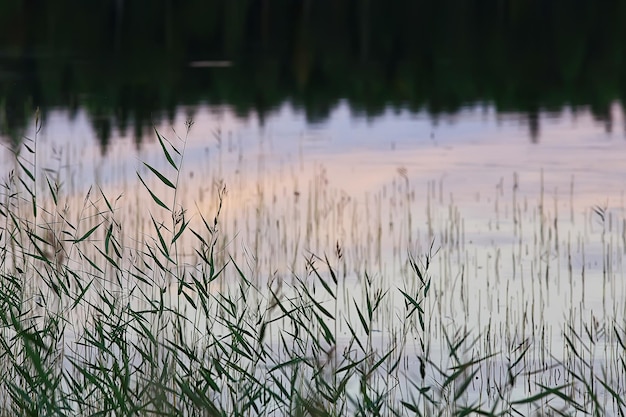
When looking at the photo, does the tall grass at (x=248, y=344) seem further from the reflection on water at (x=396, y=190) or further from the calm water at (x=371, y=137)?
the reflection on water at (x=396, y=190)

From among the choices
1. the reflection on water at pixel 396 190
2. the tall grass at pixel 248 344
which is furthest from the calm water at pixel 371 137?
the tall grass at pixel 248 344

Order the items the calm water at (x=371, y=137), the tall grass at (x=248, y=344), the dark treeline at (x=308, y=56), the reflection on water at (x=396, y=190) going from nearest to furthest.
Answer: the tall grass at (x=248, y=344)
the calm water at (x=371, y=137)
the reflection on water at (x=396, y=190)
the dark treeline at (x=308, y=56)

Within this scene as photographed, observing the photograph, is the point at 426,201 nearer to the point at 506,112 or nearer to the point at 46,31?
the point at 506,112

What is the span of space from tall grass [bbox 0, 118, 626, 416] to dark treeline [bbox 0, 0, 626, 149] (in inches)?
402

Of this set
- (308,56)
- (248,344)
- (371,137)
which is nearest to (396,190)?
(371,137)

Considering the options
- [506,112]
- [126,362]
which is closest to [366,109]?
[506,112]

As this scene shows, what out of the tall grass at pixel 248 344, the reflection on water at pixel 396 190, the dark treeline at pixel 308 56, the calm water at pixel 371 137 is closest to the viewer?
the tall grass at pixel 248 344

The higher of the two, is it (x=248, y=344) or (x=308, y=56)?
(x=308, y=56)

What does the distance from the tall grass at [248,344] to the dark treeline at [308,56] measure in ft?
33.5

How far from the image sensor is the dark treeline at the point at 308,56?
2620 cm

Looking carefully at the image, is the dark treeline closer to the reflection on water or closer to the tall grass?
the reflection on water

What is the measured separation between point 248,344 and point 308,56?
100 ft

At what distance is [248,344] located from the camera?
5.52m

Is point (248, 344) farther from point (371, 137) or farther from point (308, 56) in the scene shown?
point (308, 56)
